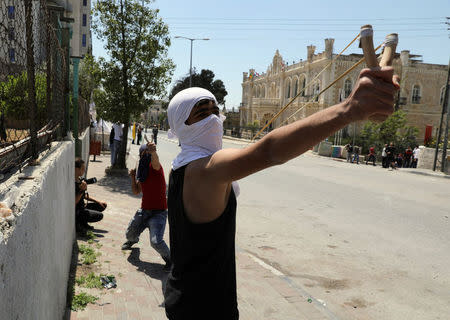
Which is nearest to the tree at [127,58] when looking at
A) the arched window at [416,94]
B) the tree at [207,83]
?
the arched window at [416,94]

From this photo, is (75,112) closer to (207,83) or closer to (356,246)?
(356,246)

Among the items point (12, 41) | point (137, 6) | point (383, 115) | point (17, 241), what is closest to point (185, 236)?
point (17, 241)

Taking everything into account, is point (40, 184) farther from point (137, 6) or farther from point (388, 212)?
point (137, 6)

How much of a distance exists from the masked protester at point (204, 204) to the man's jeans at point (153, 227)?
288cm

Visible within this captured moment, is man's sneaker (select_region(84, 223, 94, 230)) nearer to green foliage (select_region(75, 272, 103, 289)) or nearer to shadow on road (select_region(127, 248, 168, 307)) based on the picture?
shadow on road (select_region(127, 248, 168, 307))

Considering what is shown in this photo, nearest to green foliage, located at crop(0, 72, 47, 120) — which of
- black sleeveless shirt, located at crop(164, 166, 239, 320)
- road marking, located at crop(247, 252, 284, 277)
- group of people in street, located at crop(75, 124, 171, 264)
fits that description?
black sleeveless shirt, located at crop(164, 166, 239, 320)

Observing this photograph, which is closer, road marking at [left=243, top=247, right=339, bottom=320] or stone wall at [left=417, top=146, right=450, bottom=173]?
road marking at [left=243, top=247, right=339, bottom=320]

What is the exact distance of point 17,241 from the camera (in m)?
1.32

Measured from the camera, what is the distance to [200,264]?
1.82 meters

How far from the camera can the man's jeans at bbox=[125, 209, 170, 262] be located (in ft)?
15.8

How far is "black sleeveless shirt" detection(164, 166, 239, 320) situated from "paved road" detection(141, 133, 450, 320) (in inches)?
99.0

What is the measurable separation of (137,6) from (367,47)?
12256mm

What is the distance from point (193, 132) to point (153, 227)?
11.0 ft

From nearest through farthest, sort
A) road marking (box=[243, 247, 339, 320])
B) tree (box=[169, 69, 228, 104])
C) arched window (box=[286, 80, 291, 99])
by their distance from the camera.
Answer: road marking (box=[243, 247, 339, 320]), arched window (box=[286, 80, 291, 99]), tree (box=[169, 69, 228, 104])
